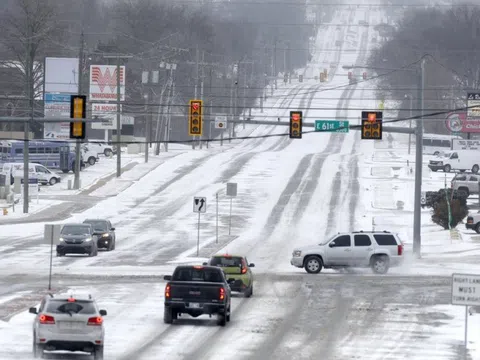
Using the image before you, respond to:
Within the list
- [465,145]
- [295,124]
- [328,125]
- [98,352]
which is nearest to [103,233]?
[295,124]

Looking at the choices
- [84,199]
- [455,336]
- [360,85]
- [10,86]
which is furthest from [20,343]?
[360,85]

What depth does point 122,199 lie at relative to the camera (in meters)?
76.2

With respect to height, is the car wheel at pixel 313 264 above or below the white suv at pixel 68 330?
below

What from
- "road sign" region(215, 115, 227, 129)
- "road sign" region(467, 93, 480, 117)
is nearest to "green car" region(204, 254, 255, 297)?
"road sign" region(215, 115, 227, 129)

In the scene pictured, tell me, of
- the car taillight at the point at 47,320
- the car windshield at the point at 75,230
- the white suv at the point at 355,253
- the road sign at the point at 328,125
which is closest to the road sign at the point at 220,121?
the road sign at the point at 328,125

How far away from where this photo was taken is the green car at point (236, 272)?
36469 millimetres

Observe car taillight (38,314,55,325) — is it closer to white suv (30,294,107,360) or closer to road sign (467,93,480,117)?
white suv (30,294,107,360)

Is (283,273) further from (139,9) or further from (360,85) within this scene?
(360,85)

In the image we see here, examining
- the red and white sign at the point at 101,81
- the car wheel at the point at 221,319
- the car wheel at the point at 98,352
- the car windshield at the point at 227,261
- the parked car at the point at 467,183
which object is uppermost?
the red and white sign at the point at 101,81

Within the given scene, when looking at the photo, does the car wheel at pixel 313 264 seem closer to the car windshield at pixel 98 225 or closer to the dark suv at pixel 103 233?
the dark suv at pixel 103 233

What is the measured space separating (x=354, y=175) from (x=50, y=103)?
2455 centimetres

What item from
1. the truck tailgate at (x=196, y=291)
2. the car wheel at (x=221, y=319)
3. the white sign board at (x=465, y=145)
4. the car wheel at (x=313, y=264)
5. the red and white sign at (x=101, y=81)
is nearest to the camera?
the truck tailgate at (x=196, y=291)

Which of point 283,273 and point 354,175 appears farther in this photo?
point 354,175

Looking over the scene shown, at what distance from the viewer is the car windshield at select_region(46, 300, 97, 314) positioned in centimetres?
2347
